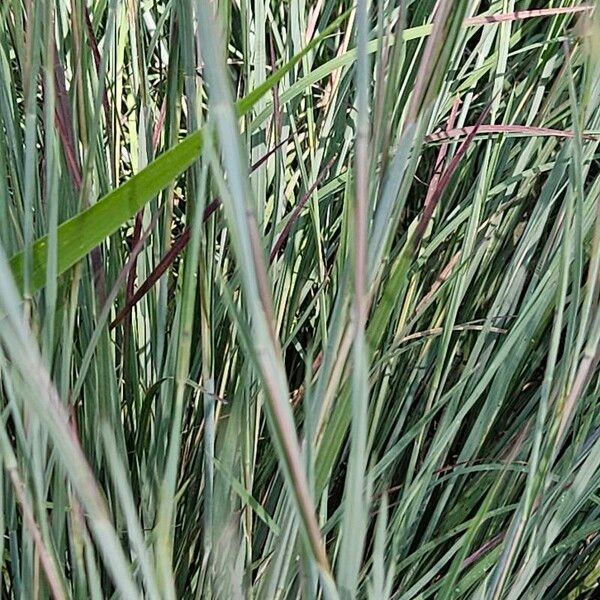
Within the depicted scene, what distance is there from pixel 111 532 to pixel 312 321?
0.50 metres

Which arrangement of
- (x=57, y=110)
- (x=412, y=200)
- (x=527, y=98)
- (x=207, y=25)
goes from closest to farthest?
(x=207, y=25) < (x=57, y=110) < (x=527, y=98) < (x=412, y=200)

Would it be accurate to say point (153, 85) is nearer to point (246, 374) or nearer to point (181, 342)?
point (246, 374)

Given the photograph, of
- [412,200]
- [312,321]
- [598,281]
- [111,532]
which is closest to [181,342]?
[111,532]

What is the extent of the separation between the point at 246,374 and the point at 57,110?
0.59 feet

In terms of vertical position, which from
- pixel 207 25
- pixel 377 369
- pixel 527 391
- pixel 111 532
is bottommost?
pixel 527 391

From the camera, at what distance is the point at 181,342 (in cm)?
35

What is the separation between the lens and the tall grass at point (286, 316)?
0.31m

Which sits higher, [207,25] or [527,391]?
[207,25]

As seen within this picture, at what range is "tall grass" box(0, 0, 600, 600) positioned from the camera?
31 centimetres

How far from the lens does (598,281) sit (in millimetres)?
407

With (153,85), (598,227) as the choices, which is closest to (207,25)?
(598,227)

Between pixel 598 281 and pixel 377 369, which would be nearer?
pixel 598 281

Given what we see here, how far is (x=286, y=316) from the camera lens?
69 cm

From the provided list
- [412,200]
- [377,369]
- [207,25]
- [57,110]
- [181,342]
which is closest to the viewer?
[207,25]
